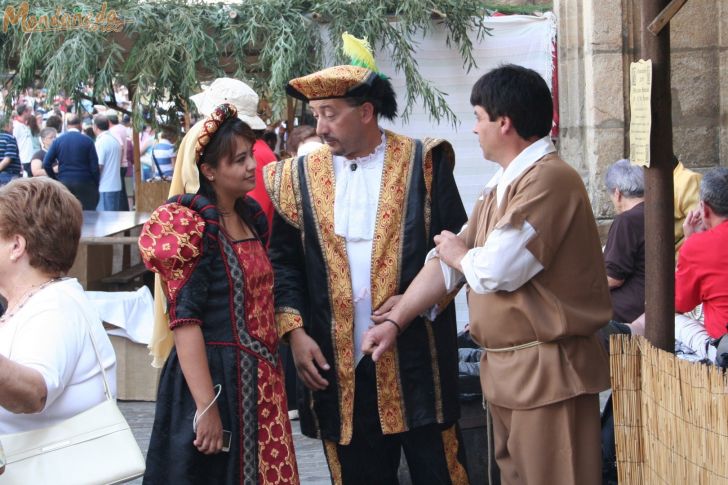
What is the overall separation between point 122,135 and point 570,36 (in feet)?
30.5

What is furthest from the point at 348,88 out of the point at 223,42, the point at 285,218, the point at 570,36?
the point at 570,36

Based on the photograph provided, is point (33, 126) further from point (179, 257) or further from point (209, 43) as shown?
point (179, 257)

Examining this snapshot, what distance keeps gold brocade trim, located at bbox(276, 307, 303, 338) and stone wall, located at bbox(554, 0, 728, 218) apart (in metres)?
4.24

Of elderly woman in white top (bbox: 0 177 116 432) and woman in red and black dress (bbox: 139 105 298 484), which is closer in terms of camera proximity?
elderly woman in white top (bbox: 0 177 116 432)

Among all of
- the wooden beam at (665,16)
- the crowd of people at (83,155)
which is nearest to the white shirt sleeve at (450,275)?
the wooden beam at (665,16)

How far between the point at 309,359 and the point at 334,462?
0.40 metres

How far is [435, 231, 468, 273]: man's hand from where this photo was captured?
3.22 metres

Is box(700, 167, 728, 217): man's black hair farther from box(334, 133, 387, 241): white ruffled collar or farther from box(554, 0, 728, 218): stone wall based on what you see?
box(554, 0, 728, 218): stone wall

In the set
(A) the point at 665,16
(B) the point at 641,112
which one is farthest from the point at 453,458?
(A) the point at 665,16

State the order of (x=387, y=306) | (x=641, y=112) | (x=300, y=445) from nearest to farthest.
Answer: (x=641, y=112) < (x=387, y=306) < (x=300, y=445)

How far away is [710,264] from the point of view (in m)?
4.42

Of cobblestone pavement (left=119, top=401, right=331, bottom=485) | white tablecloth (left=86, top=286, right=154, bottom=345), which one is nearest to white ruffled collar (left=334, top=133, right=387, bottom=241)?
cobblestone pavement (left=119, top=401, right=331, bottom=485)

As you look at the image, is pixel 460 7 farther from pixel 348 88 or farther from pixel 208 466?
pixel 208 466

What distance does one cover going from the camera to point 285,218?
3.72 metres
